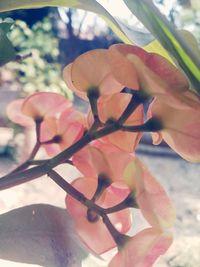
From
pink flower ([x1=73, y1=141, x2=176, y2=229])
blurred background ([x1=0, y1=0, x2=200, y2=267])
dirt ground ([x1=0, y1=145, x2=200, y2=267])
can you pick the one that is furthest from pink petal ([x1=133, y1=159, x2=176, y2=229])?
blurred background ([x1=0, y1=0, x2=200, y2=267])

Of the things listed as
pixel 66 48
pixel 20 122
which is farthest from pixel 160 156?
pixel 20 122

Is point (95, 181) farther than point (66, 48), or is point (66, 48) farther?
point (66, 48)

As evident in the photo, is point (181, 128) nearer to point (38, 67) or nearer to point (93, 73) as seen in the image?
point (93, 73)

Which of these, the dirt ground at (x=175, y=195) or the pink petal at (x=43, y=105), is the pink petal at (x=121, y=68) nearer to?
the pink petal at (x=43, y=105)

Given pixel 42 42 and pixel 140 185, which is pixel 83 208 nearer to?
pixel 140 185

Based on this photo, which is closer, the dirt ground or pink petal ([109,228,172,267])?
pink petal ([109,228,172,267])

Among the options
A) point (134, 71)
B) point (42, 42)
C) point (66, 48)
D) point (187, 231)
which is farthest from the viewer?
point (66, 48)

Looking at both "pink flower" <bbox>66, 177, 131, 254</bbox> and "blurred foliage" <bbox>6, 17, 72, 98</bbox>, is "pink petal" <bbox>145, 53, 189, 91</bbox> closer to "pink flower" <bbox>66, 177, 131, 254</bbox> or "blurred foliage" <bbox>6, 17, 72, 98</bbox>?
"pink flower" <bbox>66, 177, 131, 254</bbox>

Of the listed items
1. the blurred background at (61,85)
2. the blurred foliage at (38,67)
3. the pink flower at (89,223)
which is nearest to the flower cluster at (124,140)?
the pink flower at (89,223)
